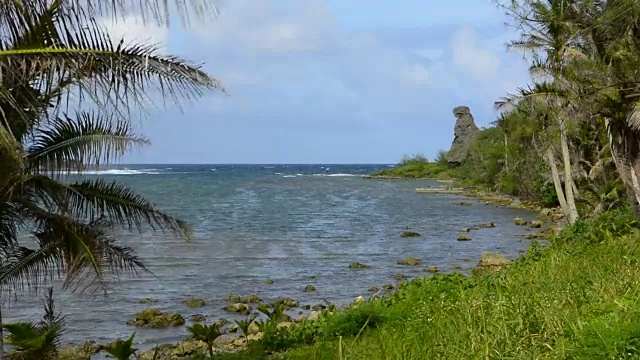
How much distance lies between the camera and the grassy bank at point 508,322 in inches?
228

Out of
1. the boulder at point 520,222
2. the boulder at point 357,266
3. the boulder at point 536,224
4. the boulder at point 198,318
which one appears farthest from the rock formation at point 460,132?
the boulder at point 198,318

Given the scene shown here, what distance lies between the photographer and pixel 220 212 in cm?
4878

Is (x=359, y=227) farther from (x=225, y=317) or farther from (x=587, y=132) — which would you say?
(x=225, y=317)

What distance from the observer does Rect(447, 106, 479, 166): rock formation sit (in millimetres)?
96950

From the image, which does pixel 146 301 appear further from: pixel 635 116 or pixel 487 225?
pixel 487 225

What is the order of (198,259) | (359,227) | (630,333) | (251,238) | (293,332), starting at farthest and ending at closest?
(359,227), (251,238), (198,259), (293,332), (630,333)

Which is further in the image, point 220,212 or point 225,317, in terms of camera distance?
point 220,212

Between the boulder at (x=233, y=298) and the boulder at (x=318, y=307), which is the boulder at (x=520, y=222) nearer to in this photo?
the boulder at (x=318, y=307)

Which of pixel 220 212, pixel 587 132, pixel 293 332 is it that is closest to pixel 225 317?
pixel 293 332

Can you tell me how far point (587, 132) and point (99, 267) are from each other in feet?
87.2

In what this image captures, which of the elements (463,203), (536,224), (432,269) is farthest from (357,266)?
(463,203)

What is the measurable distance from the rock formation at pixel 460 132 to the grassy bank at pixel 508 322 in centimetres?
8587

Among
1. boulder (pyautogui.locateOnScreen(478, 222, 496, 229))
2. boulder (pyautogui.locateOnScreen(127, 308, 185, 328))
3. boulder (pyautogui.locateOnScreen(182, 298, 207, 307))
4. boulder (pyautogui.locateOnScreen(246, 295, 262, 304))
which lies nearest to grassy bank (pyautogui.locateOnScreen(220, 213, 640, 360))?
boulder (pyautogui.locateOnScreen(127, 308, 185, 328))

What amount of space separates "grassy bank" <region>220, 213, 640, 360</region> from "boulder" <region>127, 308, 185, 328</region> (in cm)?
581
